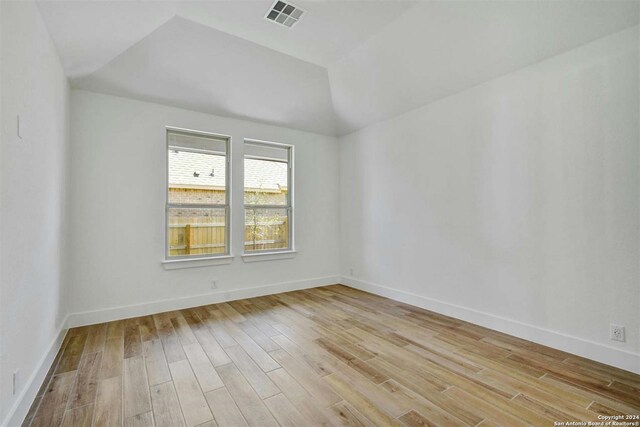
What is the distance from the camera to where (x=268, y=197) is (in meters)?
4.81

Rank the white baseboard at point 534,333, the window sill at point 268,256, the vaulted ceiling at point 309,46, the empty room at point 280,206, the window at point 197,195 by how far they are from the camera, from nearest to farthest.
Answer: the empty room at point 280,206
the white baseboard at point 534,333
the vaulted ceiling at point 309,46
the window at point 197,195
the window sill at point 268,256

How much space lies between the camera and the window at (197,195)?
399 cm

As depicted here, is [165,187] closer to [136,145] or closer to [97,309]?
[136,145]

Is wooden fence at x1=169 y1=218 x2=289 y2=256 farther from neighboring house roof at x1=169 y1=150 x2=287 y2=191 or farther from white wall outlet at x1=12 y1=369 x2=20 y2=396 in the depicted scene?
white wall outlet at x1=12 y1=369 x2=20 y2=396

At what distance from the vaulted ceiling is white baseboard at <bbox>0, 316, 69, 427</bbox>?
8.30ft

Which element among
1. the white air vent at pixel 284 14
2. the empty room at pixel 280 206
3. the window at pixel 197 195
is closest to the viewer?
the empty room at pixel 280 206

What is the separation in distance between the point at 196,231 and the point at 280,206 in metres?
1.35

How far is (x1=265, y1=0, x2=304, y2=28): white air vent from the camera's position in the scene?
2.78 meters

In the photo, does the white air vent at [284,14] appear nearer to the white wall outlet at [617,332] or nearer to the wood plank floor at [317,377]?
the wood plank floor at [317,377]

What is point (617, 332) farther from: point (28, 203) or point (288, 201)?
point (28, 203)

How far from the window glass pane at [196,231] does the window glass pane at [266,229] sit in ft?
1.28

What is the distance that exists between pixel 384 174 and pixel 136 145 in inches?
131

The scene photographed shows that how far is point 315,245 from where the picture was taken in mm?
5145

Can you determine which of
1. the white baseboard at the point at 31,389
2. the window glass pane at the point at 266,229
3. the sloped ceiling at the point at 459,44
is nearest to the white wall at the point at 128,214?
the window glass pane at the point at 266,229
